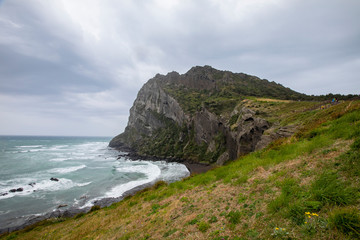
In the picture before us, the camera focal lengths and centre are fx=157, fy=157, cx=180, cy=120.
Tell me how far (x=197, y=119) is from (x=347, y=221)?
230 feet

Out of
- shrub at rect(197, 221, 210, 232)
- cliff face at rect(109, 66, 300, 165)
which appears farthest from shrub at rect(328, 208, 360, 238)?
cliff face at rect(109, 66, 300, 165)

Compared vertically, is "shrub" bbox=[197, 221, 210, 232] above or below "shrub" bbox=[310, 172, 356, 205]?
below

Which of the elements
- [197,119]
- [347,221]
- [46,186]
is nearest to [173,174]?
[46,186]

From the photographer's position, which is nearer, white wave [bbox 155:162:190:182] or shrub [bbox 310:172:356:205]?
shrub [bbox 310:172:356:205]

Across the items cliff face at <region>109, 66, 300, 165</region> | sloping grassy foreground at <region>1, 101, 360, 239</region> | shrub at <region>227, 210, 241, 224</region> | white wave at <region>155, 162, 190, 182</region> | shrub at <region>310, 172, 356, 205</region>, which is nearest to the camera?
sloping grassy foreground at <region>1, 101, 360, 239</region>

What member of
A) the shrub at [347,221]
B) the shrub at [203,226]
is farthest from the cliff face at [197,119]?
the shrub at [347,221]

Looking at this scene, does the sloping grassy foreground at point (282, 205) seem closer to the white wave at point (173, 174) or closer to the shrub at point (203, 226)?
the shrub at point (203, 226)

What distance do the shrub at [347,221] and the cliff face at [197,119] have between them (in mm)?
17314

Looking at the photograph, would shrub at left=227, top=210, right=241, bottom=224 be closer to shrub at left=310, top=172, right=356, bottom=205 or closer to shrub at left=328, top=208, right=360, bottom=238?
shrub at left=310, top=172, right=356, bottom=205

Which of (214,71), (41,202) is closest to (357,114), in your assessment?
(41,202)

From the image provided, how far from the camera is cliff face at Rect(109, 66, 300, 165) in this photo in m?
41.5

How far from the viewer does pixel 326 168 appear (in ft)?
19.1

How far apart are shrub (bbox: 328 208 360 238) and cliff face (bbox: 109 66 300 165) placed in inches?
682

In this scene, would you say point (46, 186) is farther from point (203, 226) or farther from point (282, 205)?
point (282, 205)
